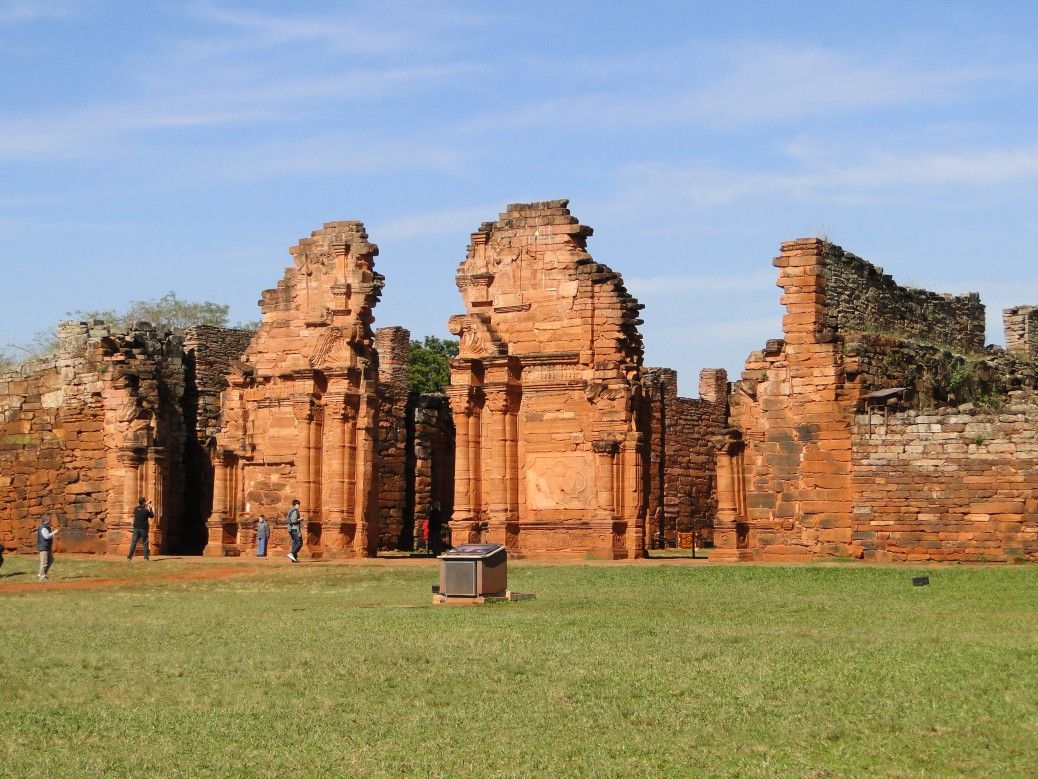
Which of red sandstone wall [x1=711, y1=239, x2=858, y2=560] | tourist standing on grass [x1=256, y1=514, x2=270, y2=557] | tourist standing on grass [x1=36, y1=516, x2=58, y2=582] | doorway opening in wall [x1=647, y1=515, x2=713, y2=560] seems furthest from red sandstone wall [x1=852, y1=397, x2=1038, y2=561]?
tourist standing on grass [x1=36, y1=516, x2=58, y2=582]

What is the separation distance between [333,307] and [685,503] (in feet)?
39.5

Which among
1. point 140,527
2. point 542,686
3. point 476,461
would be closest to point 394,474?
point 476,461

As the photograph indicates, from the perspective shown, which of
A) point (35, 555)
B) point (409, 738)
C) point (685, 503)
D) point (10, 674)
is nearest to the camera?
point (409, 738)

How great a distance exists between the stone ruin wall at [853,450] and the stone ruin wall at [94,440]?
12552 millimetres

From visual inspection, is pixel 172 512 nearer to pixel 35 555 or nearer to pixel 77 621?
pixel 35 555

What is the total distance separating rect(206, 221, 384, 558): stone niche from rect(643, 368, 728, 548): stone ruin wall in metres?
8.72

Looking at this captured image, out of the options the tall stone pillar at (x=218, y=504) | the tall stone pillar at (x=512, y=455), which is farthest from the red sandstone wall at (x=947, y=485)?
the tall stone pillar at (x=218, y=504)

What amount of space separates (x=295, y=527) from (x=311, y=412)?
2.39 meters

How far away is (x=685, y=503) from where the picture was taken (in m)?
41.0

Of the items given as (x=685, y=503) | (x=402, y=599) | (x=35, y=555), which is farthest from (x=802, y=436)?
(x=35, y=555)

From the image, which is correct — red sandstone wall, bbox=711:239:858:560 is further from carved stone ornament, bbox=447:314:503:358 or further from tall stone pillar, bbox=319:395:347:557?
tall stone pillar, bbox=319:395:347:557

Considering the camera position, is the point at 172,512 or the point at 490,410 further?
the point at 172,512

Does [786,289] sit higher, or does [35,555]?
[786,289]

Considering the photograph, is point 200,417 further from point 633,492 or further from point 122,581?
point 633,492
